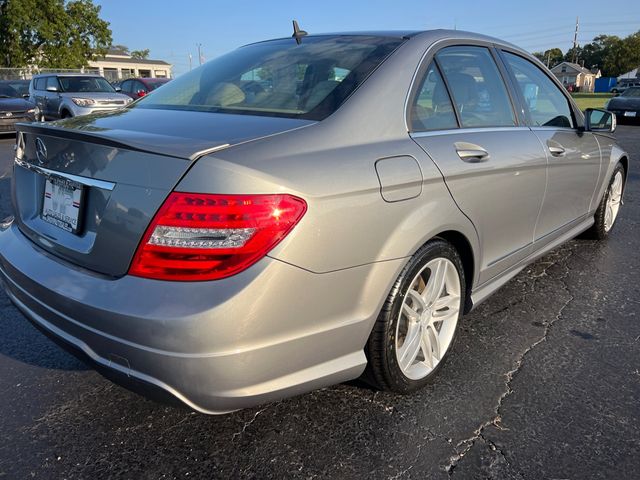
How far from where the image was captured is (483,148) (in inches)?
101

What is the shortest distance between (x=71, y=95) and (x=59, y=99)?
432mm

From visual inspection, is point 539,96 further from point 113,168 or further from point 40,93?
point 40,93

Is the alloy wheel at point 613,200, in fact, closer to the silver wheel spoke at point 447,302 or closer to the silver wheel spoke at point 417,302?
the silver wheel spoke at point 447,302

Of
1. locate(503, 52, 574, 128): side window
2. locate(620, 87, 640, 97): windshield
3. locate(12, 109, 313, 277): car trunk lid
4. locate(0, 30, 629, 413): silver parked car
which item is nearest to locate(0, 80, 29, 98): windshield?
locate(12, 109, 313, 277): car trunk lid

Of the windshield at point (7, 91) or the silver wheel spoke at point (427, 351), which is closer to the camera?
the silver wheel spoke at point (427, 351)

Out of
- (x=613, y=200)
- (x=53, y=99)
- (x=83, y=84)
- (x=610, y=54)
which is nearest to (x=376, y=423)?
(x=613, y=200)

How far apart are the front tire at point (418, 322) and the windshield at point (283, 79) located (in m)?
0.78

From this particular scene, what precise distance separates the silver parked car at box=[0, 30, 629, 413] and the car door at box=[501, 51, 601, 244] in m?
0.42

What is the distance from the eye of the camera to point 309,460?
201 centimetres

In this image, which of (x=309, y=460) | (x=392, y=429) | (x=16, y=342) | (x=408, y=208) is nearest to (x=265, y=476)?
(x=309, y=460)

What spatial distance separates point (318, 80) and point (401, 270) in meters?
0.93

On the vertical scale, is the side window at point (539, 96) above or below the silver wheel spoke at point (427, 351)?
above

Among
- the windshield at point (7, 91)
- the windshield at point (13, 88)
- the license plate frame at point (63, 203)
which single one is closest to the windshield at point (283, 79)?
the license plate frame at point (63, 203)

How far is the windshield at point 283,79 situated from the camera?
7.17 feet
